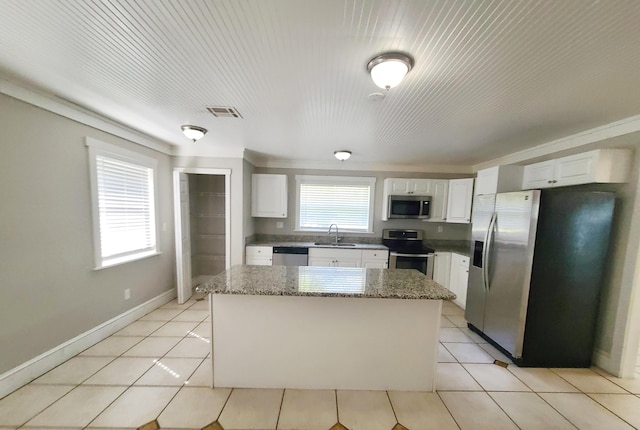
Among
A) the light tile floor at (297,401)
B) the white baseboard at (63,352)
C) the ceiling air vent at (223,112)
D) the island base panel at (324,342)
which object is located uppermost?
the ceiling air vent at (223,112)

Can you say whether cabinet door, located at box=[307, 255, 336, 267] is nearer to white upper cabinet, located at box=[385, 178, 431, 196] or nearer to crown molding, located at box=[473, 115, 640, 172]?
white upper cabinet, located at box=[385, 178, 431, 196]

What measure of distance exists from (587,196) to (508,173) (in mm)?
847

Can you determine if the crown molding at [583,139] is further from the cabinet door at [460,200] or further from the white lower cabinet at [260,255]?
the white lower cabinet at [260,255]

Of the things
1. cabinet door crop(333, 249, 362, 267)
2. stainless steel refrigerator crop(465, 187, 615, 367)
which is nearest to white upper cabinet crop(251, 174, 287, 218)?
cabinet door crop(333, 249, 362, 267)

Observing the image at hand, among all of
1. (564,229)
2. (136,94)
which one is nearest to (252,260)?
(136,94)

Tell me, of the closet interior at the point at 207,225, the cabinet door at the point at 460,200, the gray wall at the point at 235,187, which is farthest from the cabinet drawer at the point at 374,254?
the closet interior at the point at 207,225

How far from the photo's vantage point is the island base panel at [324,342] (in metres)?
1.87

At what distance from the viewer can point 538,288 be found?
2.21 m

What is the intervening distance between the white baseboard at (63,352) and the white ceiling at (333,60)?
223 cm

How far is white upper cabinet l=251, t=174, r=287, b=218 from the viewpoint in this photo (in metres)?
4.16

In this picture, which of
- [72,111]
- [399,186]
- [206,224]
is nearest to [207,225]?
[206,224]

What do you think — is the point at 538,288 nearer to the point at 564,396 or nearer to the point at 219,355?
the point at 564,396

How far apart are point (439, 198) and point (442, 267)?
4.02 ft

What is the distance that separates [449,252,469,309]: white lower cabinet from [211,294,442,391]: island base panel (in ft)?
6.60
